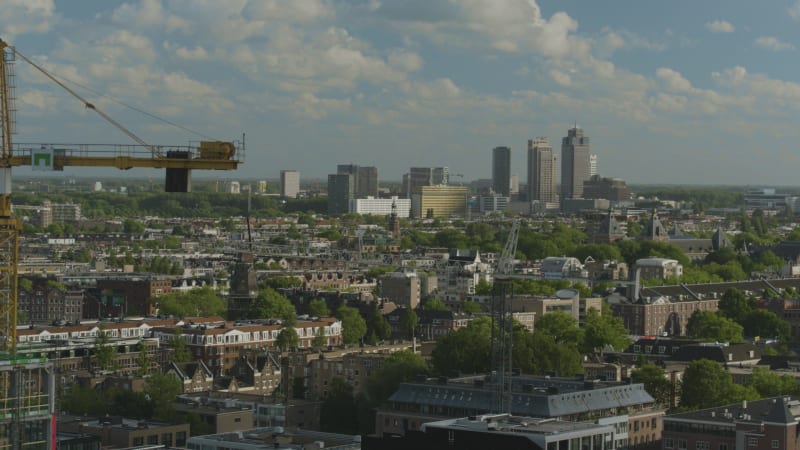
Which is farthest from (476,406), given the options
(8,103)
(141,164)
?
(8,103)

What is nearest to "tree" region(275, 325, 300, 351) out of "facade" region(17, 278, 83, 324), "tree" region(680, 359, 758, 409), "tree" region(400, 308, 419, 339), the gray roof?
"tree" region(400, 308, 419, 339)

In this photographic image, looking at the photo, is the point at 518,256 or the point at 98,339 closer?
the point at 98,339

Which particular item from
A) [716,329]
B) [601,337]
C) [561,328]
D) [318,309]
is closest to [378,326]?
[318,309]

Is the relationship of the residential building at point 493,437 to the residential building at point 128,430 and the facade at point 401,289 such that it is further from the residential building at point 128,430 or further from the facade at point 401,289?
the facade at point 401,289

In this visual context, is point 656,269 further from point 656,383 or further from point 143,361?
point 656,383

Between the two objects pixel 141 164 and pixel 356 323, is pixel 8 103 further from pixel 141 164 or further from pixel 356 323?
pixel 356 323
